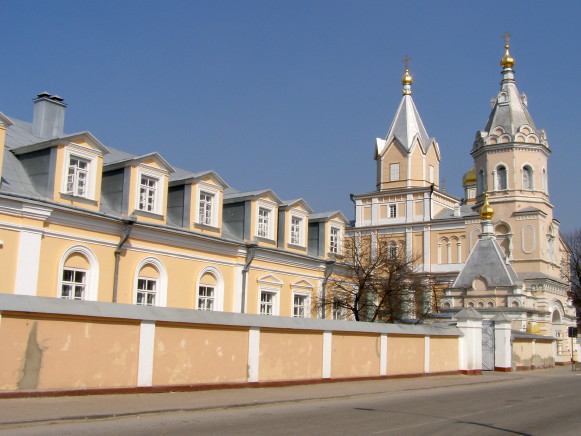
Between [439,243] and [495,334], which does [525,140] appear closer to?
[439,243]

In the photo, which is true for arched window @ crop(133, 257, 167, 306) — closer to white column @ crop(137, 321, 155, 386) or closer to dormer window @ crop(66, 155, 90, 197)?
dormer window @ crop(66, 155, 90, 197)

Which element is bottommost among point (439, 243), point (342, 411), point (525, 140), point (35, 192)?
point (342, 411)

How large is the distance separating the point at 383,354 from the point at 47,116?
549 inches

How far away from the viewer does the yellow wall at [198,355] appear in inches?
599

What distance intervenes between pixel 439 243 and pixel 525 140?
11.6m

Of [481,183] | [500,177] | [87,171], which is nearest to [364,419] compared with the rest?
[87,171]

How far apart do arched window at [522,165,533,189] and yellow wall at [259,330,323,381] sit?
137ft

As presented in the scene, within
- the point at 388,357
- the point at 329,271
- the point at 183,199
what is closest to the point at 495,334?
the point at 329,271

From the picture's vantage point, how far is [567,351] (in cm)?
4831

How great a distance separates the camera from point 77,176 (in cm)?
2138

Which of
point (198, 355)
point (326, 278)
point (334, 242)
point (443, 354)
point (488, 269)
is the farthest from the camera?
point (488, 269)

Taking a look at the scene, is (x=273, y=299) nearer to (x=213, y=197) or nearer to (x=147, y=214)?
(x=213, y=197)

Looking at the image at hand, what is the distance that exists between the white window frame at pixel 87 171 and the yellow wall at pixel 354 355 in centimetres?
863

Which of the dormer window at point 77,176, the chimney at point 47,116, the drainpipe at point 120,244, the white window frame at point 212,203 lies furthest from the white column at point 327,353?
the chimney at point 47,116
